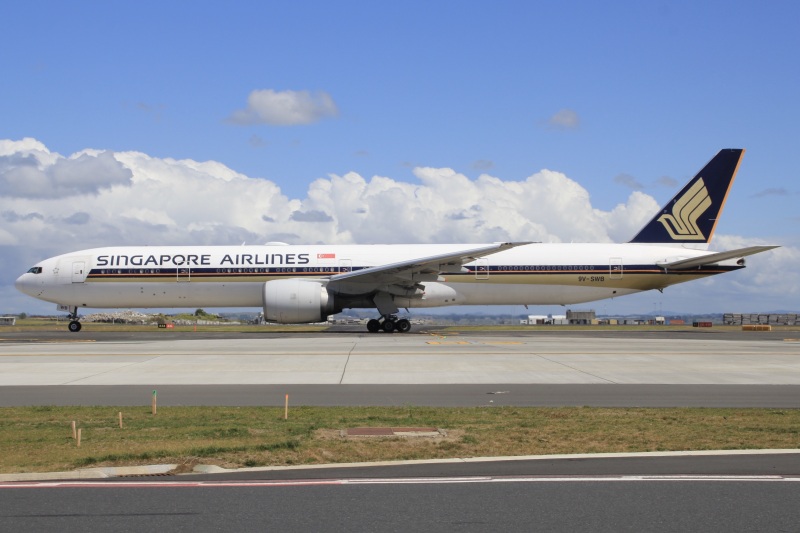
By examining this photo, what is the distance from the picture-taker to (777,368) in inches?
819

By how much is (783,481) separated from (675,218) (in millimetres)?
34967

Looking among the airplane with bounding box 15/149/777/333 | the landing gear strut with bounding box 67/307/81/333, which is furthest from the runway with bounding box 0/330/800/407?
the landing gear strut with bounding box 67/307/81/333

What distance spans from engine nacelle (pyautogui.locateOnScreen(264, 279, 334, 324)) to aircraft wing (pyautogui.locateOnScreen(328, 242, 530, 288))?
1.04 m

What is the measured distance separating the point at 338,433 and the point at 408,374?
27.2 feet

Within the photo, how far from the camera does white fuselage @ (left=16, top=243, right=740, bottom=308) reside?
38406 mm

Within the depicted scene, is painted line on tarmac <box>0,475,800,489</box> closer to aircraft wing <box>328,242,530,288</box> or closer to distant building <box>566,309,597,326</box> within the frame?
aircraft wing <box>328,242,530,288</box>

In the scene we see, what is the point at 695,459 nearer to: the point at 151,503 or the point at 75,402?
the point at 151,503

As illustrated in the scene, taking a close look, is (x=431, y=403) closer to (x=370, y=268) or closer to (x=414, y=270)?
(x=414, y=270)

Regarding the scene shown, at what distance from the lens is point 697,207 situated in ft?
135

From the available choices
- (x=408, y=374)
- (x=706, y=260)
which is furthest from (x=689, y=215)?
(x=408, y=374)

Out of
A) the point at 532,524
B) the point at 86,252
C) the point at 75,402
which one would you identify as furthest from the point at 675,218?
the point at 532,524

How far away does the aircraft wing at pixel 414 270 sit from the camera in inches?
1372

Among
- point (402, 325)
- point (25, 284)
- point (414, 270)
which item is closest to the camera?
point (414, 270)

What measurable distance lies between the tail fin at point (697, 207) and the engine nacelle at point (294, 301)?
1681 centimetres
